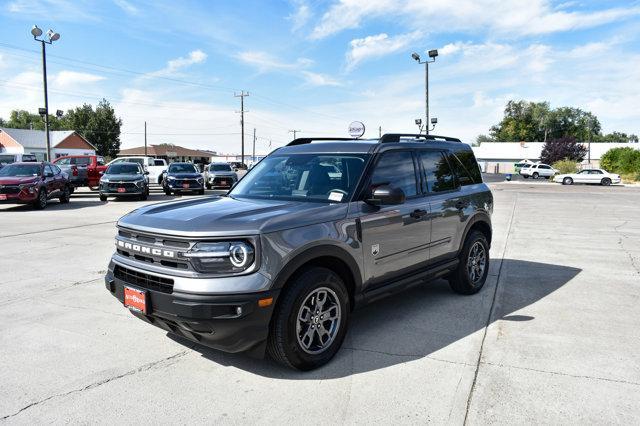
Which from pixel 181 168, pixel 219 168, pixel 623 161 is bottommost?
pixel 181 168

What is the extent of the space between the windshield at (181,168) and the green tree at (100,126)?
2316 inches

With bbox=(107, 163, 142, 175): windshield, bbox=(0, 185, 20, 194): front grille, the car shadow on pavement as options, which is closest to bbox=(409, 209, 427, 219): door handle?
the car shadow on pavement

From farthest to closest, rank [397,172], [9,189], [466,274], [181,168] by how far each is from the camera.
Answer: [181,168], [9,189], [466,274], [397,172]

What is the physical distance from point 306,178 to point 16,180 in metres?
14.8

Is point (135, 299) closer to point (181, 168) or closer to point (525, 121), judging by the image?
point (181, 168)

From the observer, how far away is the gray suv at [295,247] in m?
3.27

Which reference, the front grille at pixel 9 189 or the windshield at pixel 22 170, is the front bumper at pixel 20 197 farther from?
the windshield at pixel 22 170

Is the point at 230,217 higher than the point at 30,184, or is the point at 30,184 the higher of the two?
the point at 30,184

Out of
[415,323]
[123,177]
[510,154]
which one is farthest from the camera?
[510,154]

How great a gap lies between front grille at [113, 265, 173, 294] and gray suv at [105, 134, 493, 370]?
11mm

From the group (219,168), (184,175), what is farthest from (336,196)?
(219,168)

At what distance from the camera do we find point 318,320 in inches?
147

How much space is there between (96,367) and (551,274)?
614cm

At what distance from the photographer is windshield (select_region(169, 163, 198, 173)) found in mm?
23188
